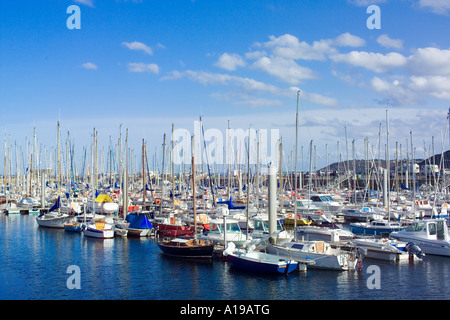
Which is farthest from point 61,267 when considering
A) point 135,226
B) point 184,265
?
point 135,226

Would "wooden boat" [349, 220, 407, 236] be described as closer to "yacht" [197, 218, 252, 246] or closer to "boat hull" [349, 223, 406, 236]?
"boat hull" [349, 223, 406, 236]

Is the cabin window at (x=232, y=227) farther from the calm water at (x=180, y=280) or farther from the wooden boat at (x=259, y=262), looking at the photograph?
the wooden boat at (x=259, y=262)

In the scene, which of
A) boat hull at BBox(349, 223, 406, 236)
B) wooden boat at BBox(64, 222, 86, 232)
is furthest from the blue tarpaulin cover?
boat hull at BBox(349, 223, 406, 236)

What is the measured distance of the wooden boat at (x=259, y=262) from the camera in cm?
2792

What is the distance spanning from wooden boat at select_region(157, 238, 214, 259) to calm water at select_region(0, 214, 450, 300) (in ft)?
2.15

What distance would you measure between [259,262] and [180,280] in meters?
4.86

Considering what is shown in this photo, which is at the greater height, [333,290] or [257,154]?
[257,154]

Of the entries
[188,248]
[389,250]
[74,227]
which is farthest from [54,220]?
[389,250]

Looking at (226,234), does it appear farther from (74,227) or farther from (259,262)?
(74,227)

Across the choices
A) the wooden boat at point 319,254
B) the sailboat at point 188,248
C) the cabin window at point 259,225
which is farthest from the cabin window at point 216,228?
the wooden boat at point 319,254

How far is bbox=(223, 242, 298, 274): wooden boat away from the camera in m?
27.9
